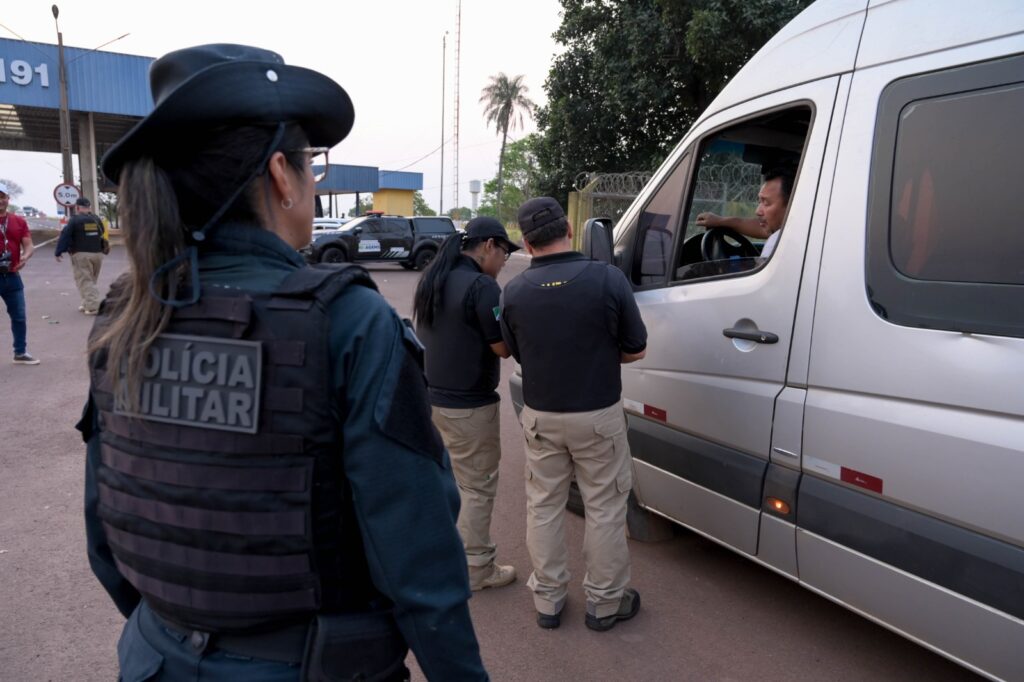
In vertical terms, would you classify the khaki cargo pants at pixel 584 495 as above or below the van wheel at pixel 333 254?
below

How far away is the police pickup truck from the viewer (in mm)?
21344

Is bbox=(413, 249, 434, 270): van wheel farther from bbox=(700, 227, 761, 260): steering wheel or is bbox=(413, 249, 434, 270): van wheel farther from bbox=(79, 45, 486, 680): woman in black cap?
bbox=(79, 45, 486, 680): woman in black cap

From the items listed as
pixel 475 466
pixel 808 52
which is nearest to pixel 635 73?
pixel 808 52

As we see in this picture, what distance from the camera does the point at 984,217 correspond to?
211cm

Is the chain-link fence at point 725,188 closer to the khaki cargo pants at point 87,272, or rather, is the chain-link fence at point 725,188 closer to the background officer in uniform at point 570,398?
the background officer in uniform at point 570,398

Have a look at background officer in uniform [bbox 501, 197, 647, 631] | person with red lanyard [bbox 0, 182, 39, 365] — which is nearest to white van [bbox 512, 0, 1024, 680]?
background officer in uniform [bbox 501, 197, 647, 631]

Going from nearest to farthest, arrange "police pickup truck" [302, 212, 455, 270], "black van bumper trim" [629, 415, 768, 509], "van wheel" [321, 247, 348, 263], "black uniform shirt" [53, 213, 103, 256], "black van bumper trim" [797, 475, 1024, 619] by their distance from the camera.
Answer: "black van bumper trim" [797, 475, 1024, 619] → "black van bumper trim" [629, 415, 768, 509] → "black uniform shirt" [53, 213, 103, 256] → "van wheel" [321, 247, 348, 263] → "police pickup truck" [302, 212, 455, 270]

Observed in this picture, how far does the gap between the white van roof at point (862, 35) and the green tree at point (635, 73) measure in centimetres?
987

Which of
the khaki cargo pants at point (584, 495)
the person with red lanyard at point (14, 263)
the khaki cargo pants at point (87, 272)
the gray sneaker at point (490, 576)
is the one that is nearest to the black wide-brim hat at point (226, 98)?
the khaki cargo pants at point (584, 495)

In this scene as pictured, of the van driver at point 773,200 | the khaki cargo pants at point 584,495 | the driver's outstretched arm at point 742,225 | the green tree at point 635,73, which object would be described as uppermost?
the green tree at point 635,73

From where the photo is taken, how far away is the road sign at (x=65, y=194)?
57.1 ft

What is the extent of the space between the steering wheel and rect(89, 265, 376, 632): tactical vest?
9.04 feet

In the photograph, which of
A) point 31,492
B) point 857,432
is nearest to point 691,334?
point 857,432

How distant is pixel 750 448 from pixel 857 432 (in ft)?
1.73
